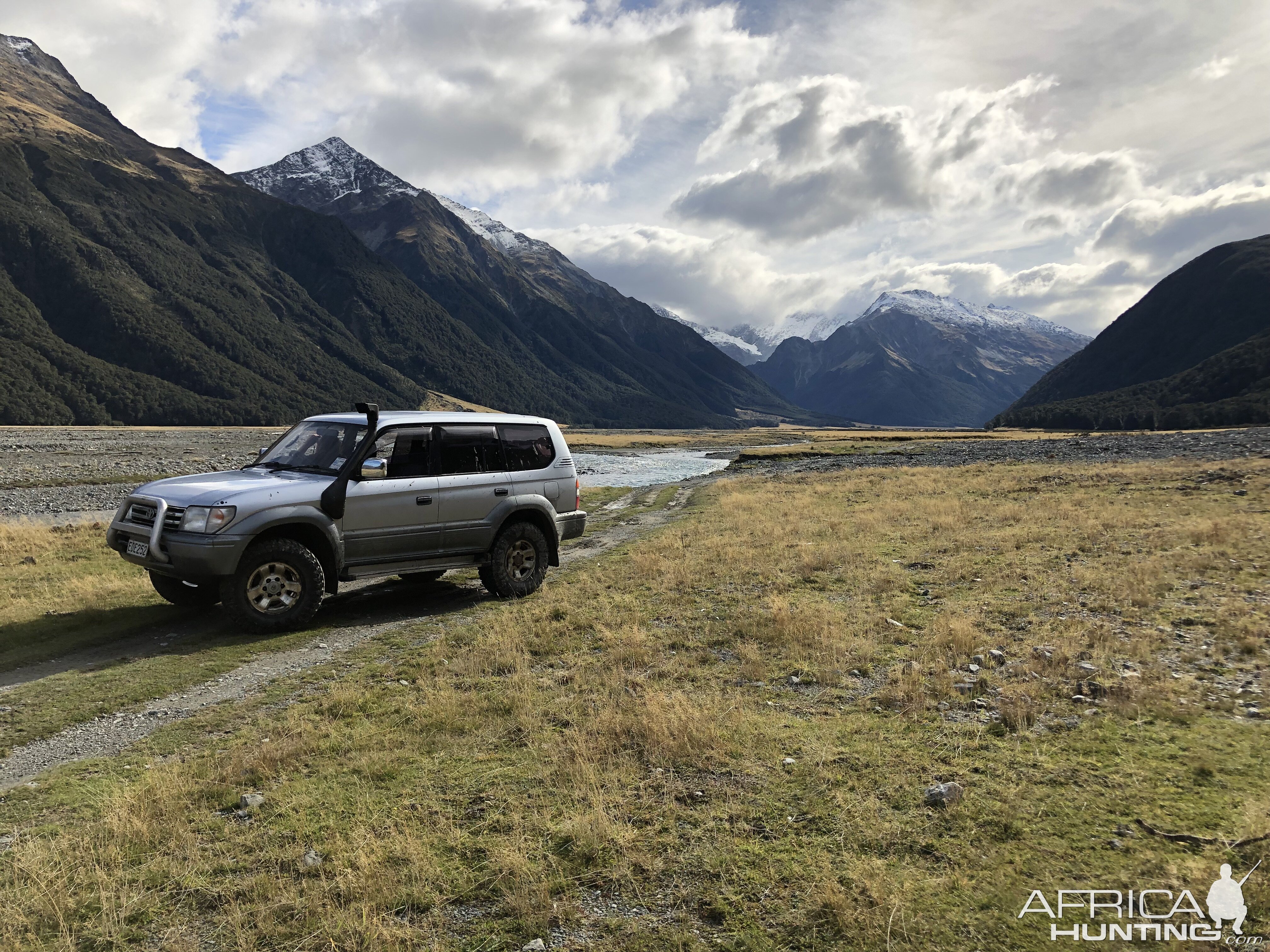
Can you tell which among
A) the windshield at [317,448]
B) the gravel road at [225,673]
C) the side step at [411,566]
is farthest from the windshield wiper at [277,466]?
the gravel road at [225,673]

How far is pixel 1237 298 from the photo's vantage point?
Answer: 181 m

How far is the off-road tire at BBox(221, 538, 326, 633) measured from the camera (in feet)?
28.7

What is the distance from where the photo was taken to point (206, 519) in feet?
27.3

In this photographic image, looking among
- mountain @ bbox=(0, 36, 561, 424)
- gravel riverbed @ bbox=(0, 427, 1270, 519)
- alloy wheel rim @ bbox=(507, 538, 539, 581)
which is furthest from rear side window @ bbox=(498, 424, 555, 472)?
mountain @ bbox=(0, 36, 561, 424)

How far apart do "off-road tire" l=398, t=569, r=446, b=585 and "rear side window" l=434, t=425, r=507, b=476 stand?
315 centimetres

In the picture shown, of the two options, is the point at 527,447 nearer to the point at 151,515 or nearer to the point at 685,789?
the point at 151,515

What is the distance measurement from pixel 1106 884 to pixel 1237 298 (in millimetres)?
247641

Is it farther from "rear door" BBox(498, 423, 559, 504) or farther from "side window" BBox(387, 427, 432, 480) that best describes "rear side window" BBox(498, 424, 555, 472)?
"side window" BBox(387, 427, 432, 480)

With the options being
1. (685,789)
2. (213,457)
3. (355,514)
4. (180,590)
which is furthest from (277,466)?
(213,457)

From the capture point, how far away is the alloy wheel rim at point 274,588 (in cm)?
892

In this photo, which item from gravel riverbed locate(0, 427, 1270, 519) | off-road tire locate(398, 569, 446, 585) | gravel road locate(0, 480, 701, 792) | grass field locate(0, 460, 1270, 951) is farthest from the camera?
gravel riverbed locate(0, 427, 1270, 519)

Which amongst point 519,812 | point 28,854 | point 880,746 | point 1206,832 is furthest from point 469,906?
point 1206,832

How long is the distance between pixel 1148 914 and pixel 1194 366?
198 m

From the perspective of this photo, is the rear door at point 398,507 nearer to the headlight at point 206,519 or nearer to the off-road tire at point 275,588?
the off-road tire at point 275,588
